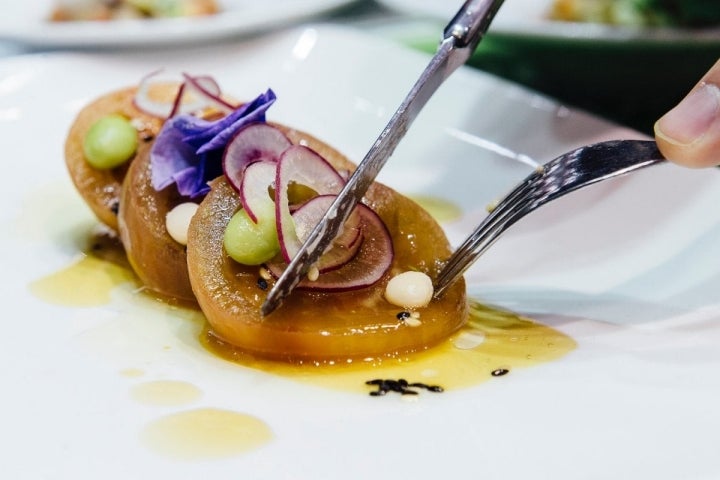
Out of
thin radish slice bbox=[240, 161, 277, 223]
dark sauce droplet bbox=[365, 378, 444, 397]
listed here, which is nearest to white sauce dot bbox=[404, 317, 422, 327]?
dark sauce droplet bbox=[365, 378, 444, 397]

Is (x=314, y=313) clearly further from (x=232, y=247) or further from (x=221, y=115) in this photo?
(x=221, y=115)

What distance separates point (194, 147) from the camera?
101 inches

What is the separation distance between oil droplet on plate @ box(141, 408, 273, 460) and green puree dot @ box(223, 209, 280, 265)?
42 cm

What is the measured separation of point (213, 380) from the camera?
2027 mm

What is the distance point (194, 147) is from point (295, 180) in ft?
1.54

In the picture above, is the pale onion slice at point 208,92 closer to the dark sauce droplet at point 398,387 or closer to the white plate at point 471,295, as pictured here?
the white plate at point 471,295

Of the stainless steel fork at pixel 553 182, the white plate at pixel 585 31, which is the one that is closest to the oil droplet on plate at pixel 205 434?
the stainless steel fork at pixel 553 182

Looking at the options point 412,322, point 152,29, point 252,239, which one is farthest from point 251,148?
point 152,29

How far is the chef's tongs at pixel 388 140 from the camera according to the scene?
6.72 ft

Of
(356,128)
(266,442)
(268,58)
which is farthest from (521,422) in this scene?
(268,58)

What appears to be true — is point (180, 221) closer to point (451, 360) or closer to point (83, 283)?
point (83, 283)

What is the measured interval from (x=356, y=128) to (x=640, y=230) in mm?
1339

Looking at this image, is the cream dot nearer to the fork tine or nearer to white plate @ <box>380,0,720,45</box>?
the fork tine

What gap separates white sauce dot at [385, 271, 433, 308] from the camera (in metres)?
2.17
